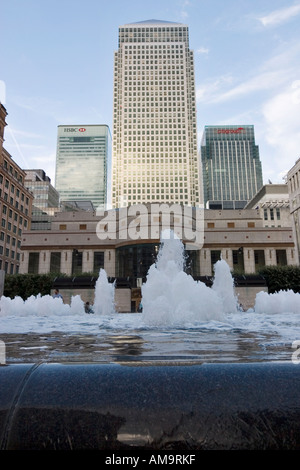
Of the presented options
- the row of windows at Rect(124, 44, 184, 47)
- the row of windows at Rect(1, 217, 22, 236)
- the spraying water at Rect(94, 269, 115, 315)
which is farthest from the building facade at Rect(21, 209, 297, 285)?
the row of windows at Rect(124, 44, 184, 47)

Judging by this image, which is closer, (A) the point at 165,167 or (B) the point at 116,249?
(B) the point at 116,249

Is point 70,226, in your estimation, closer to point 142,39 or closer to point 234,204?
point 234,204

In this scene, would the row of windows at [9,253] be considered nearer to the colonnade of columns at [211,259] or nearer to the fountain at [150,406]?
the colonnade of columns at [211,259]

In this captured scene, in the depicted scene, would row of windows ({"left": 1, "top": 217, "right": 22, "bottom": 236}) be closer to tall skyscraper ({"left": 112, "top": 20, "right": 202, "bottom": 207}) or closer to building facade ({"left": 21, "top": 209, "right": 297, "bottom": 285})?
building facade ({"left": 21, "top": 209, "right": 297, "bottom": 285})

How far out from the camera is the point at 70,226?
51.4 meters

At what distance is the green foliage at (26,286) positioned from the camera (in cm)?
3112

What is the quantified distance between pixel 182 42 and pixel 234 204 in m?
80.8

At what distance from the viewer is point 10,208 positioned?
229 ft

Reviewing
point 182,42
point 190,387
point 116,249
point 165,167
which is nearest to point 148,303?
point 190,387

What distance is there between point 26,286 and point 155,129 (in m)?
133

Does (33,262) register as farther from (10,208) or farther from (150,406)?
(150,406)

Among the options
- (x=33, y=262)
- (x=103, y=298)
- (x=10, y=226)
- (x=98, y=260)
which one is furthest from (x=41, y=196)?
(x=103, y=298)

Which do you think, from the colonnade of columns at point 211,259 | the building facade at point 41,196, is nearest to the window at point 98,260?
the colonnade of columns at point 211,259

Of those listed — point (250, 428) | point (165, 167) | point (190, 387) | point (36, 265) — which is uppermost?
point (165, 167)
